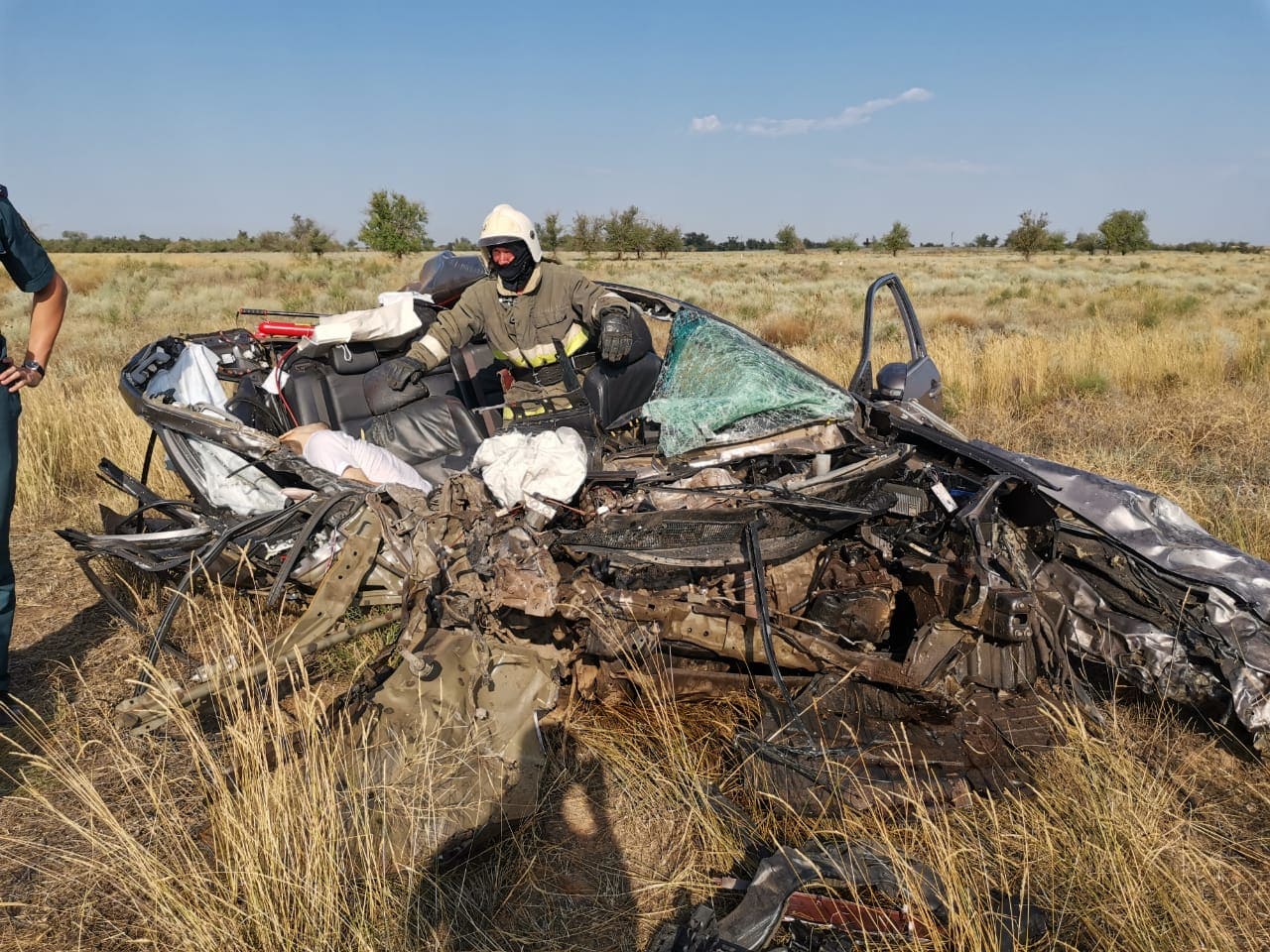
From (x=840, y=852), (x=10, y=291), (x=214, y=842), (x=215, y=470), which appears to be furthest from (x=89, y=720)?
(x=10, y=291)

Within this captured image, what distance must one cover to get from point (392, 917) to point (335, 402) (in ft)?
11.4

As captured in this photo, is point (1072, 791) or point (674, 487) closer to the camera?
point (1072, 791)

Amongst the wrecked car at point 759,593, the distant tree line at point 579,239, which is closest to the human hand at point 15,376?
the wrecked car at point 759,593

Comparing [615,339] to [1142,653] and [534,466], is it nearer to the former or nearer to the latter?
[534,466]

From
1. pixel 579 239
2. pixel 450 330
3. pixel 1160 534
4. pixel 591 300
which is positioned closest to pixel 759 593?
pixel 1160 534

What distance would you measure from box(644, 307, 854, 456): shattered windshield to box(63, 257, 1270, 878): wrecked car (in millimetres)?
19

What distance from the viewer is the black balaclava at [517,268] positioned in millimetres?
4598

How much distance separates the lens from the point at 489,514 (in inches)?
118

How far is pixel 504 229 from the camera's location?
4531mm

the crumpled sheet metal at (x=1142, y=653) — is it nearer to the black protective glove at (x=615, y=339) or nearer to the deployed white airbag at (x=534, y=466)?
the deployed white airbag at (x=534, y=466)

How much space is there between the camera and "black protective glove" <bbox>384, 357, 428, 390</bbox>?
15.1 ft

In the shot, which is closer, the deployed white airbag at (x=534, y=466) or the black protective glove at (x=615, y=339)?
the deployed white airbag at (x=534, y=466)

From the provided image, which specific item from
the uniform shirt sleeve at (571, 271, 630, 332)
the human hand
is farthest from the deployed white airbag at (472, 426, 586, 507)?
the human hand

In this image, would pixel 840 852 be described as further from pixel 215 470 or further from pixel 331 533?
pixel 215 470
